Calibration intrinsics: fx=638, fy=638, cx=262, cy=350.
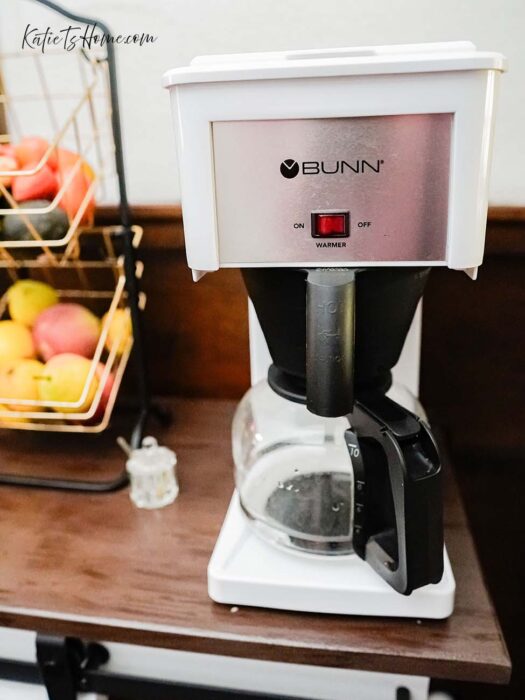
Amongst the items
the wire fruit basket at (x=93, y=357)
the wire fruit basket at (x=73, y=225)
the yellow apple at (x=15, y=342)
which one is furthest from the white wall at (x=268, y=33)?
the yellow apple at (x=15, y=342)

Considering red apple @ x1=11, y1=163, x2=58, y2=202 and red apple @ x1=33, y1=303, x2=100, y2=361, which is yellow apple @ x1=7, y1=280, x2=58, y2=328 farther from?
red apple @ x1=11, y1=163, x2=58, y2=202

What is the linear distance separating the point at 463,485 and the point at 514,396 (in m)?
0.15

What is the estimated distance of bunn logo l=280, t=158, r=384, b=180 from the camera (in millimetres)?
424

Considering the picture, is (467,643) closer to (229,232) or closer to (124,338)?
(229,232)

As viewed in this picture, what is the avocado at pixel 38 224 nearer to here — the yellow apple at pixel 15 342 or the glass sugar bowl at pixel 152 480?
the yellow apple at pixel 15 342

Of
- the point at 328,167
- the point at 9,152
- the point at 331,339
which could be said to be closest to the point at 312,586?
the point at 331,339

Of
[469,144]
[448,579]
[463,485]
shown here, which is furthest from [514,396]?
[469,144]

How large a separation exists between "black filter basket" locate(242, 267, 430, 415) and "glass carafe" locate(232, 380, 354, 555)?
9 cm

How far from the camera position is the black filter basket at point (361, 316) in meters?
0.48

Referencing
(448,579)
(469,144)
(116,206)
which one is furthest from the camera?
(116,206)

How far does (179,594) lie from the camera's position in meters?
0.55

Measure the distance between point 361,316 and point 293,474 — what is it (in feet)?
0.69

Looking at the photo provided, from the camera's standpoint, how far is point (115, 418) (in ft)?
2.80

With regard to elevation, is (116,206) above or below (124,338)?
above
